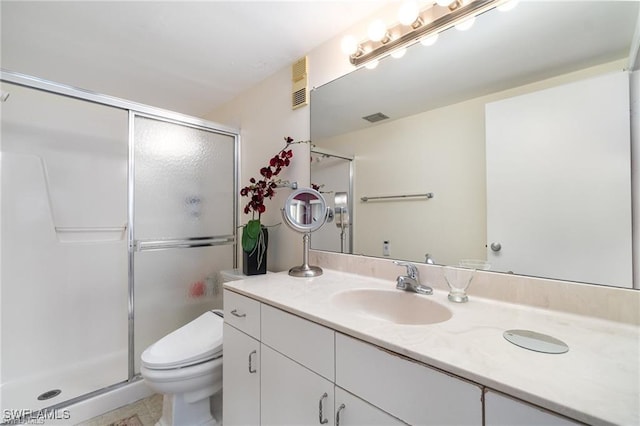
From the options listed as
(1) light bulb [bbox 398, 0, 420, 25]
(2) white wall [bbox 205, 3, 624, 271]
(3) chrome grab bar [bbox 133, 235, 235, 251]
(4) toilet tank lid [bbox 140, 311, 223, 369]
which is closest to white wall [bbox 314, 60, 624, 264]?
(2) white wall [bbox 205, 3, 624, 271]

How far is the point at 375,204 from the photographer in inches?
53.3

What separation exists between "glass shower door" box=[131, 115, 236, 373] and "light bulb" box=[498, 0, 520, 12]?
5.88ft

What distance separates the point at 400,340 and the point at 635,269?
720 millimetres

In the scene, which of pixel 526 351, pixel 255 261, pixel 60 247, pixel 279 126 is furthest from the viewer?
pixel 60 247

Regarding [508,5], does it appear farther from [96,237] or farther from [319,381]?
[96,237]

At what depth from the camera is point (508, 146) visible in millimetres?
977

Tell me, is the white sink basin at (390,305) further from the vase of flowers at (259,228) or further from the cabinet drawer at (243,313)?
the vase of flowers at (259,228)

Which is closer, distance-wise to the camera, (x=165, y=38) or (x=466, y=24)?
(x=466, y=24)

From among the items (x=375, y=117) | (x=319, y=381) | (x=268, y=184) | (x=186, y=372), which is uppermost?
(x=375, y=117)

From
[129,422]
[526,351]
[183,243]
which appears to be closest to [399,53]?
[526,351]

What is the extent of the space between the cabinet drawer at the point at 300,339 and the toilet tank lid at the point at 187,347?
51 cm

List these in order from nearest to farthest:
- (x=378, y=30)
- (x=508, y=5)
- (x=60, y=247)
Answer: (x=508, y=5) < (x=378, y=30) < (x=60, y=247)

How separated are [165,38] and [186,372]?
1.73 meters

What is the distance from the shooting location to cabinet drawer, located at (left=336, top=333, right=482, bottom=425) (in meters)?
0.52
